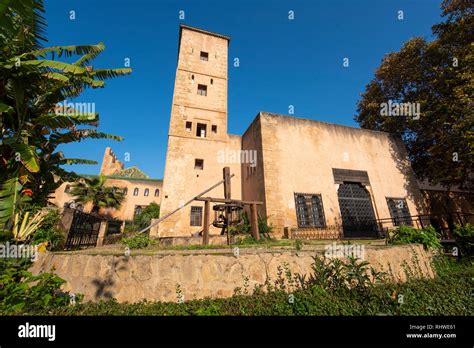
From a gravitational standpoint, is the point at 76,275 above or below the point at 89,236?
below

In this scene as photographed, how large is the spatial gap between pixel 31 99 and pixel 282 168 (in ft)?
40.8

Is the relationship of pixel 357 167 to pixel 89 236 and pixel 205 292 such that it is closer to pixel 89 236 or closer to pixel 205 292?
pixel 205 292

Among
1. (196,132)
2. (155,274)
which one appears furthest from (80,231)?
(196,132)

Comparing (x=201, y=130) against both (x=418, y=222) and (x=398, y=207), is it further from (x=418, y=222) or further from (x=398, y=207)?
(x=418, y=222)

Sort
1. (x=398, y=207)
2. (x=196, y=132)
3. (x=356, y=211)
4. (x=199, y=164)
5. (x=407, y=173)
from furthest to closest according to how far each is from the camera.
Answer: (x=196, y=132) → (x=199, y=164) → (x=407, y=173) → (x=398, y=207) → (x=356, y=211)

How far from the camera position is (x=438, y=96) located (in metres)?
15.3

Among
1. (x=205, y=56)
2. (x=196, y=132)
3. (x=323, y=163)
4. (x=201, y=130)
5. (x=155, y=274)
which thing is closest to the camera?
(x=155, y=274)

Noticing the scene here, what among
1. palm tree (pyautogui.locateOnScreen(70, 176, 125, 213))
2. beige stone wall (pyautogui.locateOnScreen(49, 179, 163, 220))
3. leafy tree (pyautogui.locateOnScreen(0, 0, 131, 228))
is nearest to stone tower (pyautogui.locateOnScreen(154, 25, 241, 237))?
leafy tree (pyautogui.locateOnScreen(0, 0, 131, 228))

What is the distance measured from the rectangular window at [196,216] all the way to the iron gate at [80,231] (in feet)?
21.1

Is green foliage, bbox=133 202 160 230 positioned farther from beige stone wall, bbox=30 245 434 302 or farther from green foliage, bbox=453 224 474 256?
green foliage, bbox=453 224 474 256

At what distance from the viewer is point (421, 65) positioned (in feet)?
54.9

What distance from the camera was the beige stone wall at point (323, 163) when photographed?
41.6ft

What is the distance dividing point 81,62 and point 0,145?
4.15 metres
